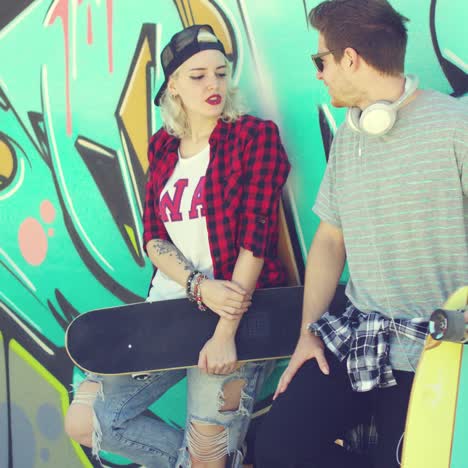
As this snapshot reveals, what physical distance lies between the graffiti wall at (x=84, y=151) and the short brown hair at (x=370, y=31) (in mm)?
761

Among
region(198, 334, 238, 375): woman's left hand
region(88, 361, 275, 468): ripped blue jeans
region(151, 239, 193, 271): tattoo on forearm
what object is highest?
region(151, 239, 193, 271): tattoo on forearm

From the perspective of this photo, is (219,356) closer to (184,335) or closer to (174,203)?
(184,335)

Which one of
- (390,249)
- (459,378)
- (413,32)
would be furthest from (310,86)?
(459,378)

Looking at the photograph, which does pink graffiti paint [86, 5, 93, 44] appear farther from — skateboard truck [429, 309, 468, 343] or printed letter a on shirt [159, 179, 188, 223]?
skateboard truck [429, 309, 468, 343]

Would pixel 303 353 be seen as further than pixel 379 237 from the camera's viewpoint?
Yes

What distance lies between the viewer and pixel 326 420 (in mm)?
2127

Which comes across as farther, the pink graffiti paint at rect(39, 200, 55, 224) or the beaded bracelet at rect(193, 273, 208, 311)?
the pink graffiti paint at rect(39, 200, 55, 224)

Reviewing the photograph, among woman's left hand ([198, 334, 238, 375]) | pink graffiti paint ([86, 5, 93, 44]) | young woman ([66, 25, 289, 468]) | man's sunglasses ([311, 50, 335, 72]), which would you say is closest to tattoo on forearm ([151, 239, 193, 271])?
young woman ([66, 25, 289, 468])

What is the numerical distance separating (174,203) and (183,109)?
39cm

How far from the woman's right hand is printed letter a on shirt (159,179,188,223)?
0.29 metres

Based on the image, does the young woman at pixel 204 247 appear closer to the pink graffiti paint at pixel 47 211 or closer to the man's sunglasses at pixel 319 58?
the man's sunglasses at pixel 319 58

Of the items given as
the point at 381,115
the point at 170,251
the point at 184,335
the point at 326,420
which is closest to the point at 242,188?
the point at 170,251

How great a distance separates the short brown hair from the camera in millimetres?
2076

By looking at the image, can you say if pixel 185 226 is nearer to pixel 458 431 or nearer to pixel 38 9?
pixel 458 431
